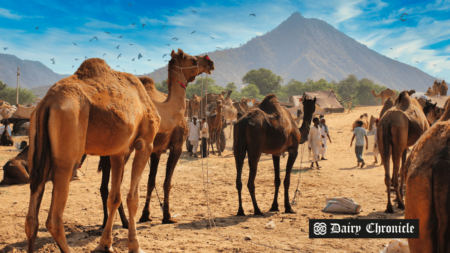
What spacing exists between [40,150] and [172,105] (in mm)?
2451

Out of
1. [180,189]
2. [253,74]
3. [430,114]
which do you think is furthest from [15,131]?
[253,74]

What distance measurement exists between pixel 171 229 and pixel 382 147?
220 inches

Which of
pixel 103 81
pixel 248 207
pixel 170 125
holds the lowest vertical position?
pixel 248 207

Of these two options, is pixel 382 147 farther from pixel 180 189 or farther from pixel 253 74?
pixel 253 74

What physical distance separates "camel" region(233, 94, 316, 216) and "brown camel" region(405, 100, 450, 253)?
15.6 feet

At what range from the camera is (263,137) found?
699 cm

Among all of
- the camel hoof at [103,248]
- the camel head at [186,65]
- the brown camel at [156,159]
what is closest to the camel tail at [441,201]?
the camel hoof at [103,248]

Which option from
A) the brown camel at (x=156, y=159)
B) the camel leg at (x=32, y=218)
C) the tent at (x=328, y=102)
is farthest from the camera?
the tent at (x=328, y=102)

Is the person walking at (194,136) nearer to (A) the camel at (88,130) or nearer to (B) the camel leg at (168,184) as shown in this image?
(B) the camel leg at (168,184)

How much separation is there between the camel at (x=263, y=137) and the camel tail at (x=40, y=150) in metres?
4.27

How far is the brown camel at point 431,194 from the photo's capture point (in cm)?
183

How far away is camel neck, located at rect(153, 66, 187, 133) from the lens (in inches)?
198

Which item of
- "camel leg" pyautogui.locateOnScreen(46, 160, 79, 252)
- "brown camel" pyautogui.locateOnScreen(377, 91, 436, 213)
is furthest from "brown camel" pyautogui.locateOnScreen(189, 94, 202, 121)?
"camel leg" pyautogui.locateOnScreen(46, 160, 79, 252)

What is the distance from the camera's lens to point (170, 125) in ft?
16.9
